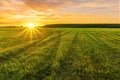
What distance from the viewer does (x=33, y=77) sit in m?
7.23

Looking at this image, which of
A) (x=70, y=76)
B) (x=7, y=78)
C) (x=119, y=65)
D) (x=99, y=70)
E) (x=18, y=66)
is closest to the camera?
(x=7, y=78)

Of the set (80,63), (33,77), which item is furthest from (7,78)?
(80,63)

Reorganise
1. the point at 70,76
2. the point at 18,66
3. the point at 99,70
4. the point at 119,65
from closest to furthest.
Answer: the point at 70,76
the point at 99,70
the point at 18,66
the point at 119,65

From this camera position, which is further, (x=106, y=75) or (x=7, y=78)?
(x=106, y=75)

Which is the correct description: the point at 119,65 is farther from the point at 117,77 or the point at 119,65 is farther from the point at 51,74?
the point at 51,74

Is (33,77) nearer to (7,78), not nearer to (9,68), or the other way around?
(7,78)

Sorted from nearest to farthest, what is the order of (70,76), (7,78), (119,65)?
(7,78)
(70,76)
(119,65)

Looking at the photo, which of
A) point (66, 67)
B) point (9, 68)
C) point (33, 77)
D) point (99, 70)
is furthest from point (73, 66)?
point (9, 68)

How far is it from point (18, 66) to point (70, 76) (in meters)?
3.09

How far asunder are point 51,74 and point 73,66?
6.05 ft

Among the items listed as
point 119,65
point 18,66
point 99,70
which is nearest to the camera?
point 99,70

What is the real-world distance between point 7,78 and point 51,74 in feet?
6.52

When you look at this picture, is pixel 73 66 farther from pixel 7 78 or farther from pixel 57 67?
pixel 7 78

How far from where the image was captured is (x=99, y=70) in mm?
8289
